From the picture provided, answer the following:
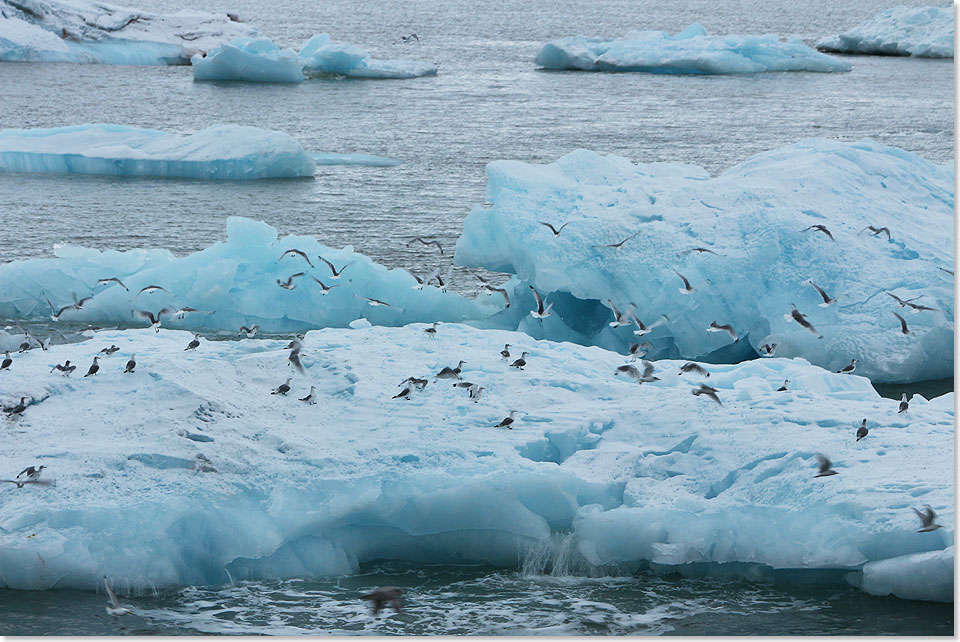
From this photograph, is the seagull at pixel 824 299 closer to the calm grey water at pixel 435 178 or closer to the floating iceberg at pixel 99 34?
the calm grey water at pixel 435 178

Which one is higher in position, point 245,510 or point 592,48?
point 592,48

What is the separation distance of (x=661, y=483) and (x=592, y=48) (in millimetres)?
47238

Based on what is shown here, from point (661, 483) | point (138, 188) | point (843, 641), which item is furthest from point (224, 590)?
point (138, 188)

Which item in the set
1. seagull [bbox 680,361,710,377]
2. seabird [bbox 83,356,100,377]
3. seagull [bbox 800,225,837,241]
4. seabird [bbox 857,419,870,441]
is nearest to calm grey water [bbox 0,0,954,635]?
seabird [bbox 857,419,870,441]

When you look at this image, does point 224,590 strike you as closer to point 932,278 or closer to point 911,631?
point 911,631

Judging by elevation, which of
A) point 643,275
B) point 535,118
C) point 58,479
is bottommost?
point 58,479

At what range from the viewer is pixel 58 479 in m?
10.3

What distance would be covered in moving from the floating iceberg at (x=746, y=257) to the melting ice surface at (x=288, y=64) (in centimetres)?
3001

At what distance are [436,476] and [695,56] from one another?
1720 inches

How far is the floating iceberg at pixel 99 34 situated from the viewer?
167ft

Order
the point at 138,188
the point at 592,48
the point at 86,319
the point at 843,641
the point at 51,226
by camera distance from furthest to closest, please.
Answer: the point at 592,48, the point at 138,188, the point at 51,226, the point at 86,319, the point at 843,641

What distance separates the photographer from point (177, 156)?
28.8 m

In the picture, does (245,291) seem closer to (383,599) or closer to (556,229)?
(556,229)

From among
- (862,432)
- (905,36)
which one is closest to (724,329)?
(862,432)
